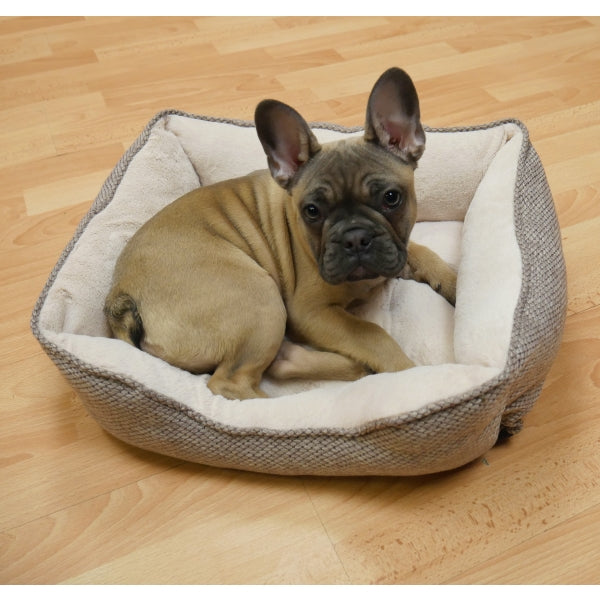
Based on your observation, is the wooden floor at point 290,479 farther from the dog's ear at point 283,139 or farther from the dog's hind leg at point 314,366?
the dog's ear at point 283,139

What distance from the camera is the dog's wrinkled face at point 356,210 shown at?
2.10m

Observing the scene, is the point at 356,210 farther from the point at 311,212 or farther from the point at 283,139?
the point at 283,139

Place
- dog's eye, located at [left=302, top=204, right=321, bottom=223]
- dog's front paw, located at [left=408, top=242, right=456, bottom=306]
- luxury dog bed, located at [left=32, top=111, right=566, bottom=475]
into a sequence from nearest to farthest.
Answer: luxury dog bed, located at [left=32, top=111, right=566, bottom=475] → dog's eye, located at [left=302, top=204, right=321, bottom=223] → dog's front paw, located at [left=408, top=242, right=456, bottom=306]

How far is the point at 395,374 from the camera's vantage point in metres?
1.98

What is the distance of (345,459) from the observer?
6.51 feet

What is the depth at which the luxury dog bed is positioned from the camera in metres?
1.88

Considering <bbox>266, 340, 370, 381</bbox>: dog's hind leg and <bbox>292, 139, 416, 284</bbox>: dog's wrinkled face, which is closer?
<bbox>292, 139, 416, 284</bbox>: dog's wrinkled face

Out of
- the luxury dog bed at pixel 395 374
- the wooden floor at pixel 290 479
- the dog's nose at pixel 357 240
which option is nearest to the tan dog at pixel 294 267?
the dog's nose at pixel 357 240

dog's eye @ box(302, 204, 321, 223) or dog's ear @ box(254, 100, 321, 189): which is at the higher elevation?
dog's ear @ box(254, 100, 321, 189)

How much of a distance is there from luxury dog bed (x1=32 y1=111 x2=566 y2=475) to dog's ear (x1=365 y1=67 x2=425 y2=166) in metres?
0.45

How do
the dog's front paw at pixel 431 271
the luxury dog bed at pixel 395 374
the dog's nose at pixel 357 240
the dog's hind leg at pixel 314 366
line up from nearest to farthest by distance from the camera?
the luxury dog bed at pixel 395 374 < the dog's nose at pixel 357 240 < the dog's hind leg at pixel 314 366 < the dog's front paw at pixel 431 271

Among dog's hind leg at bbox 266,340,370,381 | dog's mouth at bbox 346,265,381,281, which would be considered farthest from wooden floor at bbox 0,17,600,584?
dog's mouth at bbox 346,265,381,281

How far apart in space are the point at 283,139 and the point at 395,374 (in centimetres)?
91

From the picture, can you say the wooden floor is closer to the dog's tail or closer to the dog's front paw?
the dog's tail
